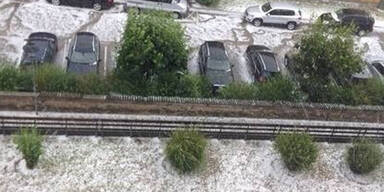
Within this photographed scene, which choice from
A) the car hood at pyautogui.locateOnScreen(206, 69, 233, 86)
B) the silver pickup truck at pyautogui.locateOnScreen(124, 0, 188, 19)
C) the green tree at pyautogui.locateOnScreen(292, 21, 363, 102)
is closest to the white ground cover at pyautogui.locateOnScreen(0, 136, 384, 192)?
the green tree at pyautogui.locateOnScreen(292, 21, 363, 102)

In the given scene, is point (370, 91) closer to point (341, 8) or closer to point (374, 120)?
point (374, 120)

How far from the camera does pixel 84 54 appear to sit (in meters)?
21.8

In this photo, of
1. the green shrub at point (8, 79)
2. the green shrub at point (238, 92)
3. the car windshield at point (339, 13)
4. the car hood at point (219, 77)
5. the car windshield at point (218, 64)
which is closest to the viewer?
the green shrub at point (8, 79)

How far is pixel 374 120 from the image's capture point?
824 inches

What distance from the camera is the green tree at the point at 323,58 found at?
20.1 meters

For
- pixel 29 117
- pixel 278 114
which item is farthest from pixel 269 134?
pixel 29 117

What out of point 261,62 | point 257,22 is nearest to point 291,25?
point 257,22

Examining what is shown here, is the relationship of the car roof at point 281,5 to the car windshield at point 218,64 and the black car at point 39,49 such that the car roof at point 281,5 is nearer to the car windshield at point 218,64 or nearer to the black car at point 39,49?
the car windshield at point 218,64

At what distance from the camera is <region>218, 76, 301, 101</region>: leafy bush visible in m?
20.5

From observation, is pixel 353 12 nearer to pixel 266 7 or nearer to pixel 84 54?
pixel 266 7

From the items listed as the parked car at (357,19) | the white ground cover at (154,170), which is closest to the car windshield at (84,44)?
the white ground cover at (154,170)

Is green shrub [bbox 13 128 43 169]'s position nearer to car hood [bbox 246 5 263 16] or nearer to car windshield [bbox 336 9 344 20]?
car hood [bbox 246 5 263 16]

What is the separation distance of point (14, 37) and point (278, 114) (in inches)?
489

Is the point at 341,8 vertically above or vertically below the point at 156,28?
below
